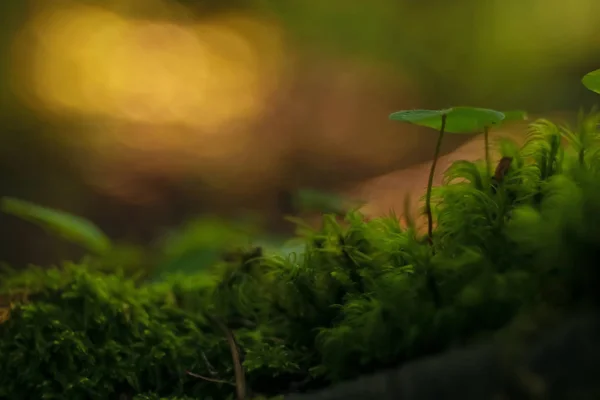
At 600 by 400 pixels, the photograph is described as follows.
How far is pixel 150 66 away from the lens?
4547 mm

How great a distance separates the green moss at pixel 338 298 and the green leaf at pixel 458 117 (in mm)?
56

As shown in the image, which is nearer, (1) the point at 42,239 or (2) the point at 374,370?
(2) the point at 374,370

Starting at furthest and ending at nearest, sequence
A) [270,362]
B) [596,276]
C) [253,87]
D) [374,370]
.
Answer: [253,87] → [270,362] → [374,370] → [596,276]

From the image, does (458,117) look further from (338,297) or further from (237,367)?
(237,367)

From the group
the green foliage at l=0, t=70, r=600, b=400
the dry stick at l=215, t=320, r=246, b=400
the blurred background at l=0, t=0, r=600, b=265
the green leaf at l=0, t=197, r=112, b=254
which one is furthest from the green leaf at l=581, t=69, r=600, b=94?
the blurred background at l=0, t=0, r=600, b=265

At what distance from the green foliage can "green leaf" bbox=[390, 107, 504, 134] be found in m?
0.01

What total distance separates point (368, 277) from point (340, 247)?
68 millimetres

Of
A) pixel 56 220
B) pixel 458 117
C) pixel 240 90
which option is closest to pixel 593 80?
pixel 458 117

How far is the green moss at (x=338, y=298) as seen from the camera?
0.53 metres

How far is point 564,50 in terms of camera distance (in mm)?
4125

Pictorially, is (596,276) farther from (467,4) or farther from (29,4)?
(29,4)

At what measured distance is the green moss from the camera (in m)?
0.53

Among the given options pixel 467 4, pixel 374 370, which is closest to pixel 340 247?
pixel 374 370

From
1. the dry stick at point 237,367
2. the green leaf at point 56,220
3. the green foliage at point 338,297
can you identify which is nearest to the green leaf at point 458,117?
the green foliage at point 338,297
